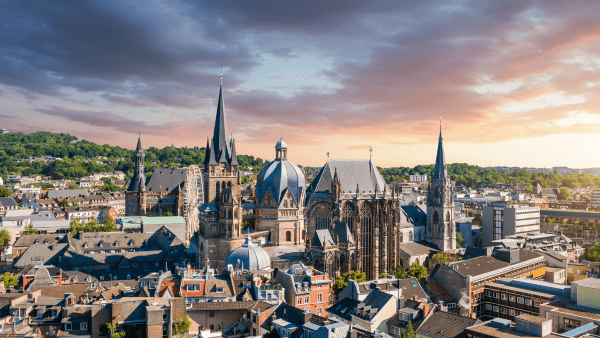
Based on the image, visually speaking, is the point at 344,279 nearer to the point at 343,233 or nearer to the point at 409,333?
the point at 343,233

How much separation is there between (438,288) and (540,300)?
13.8 meters

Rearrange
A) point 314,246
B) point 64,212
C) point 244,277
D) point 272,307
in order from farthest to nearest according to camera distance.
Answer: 1. point 64,212
2. point 314,246
3. point 244,277
4. point 272,307

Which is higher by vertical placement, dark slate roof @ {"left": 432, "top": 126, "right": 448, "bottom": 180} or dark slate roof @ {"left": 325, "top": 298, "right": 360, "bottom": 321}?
dark slate roof @ {"left": 432, "top": 126, "right": 448, "bottom": 180}

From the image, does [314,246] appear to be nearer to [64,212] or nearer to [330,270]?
[330,270]

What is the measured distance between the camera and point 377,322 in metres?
62.6

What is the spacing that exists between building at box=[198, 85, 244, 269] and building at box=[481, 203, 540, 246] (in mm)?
73522

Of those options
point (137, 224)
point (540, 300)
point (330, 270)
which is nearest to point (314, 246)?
point (330, 270)

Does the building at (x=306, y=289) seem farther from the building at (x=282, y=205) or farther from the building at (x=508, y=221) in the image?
the building at (x=508, y=221)

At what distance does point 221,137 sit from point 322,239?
3107 cm

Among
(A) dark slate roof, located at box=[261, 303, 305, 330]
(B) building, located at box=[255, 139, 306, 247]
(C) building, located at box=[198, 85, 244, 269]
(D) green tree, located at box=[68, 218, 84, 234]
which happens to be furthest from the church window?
(D) green tree, located at box=[68, 218, 84, 234]

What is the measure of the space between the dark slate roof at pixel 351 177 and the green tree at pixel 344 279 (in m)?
17.1

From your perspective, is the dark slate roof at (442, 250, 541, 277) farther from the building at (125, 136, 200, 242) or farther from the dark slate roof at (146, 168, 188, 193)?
the dark slate roof at (146, 168, 188, 193)

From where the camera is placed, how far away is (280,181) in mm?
93625

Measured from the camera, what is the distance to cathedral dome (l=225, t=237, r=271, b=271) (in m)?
75.6
